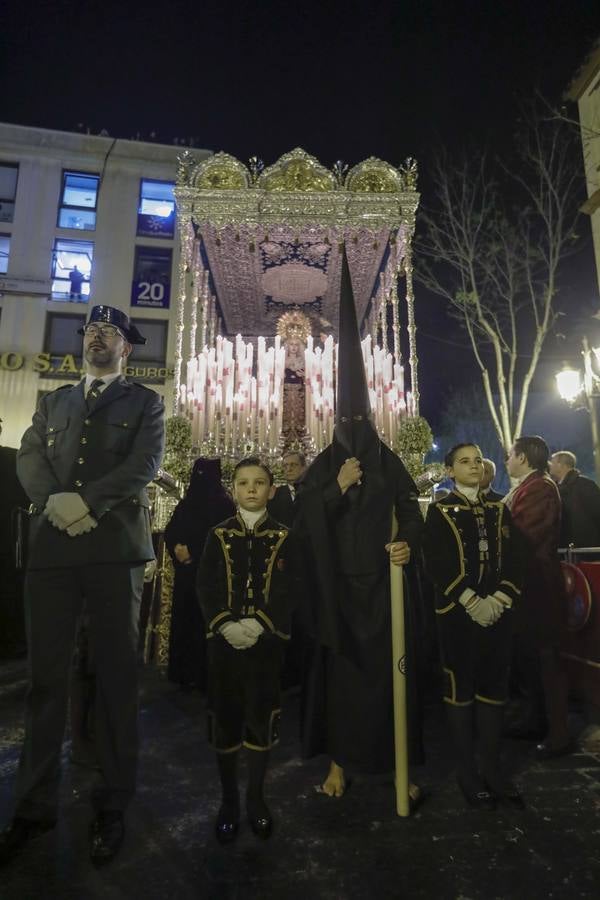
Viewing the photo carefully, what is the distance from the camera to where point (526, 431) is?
93.9 feet

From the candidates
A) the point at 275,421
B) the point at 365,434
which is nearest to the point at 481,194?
the point at 275,421

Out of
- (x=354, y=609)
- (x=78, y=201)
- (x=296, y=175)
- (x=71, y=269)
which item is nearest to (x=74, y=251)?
(x=71, y=269)

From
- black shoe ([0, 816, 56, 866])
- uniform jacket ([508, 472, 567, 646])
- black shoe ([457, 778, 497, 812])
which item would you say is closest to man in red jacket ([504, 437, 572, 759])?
uniform jacket ([508, 472, 567, 646])

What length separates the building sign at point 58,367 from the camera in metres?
20.3

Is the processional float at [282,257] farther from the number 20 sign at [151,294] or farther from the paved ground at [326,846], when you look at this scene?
the number 20 sign at [151,294]

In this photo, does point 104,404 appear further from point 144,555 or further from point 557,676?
point 557,676

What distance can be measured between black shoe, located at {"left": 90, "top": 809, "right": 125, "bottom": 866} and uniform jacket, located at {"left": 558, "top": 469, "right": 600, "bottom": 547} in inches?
186

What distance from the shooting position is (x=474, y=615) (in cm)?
271

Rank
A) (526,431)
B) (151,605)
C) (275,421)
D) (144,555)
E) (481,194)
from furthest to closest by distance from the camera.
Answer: (526,431)
(481,194)
(275,421)
(151,605)
(144,555)

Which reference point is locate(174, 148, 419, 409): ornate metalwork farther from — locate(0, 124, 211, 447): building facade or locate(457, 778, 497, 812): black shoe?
locate(0, 124, 211, 447): building facade

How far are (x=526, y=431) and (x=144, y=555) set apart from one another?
29.3m

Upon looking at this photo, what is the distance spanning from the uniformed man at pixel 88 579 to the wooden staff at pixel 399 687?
129 cm

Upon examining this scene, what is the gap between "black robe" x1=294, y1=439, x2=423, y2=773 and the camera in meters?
2.79

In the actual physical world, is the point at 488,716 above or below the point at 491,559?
below
